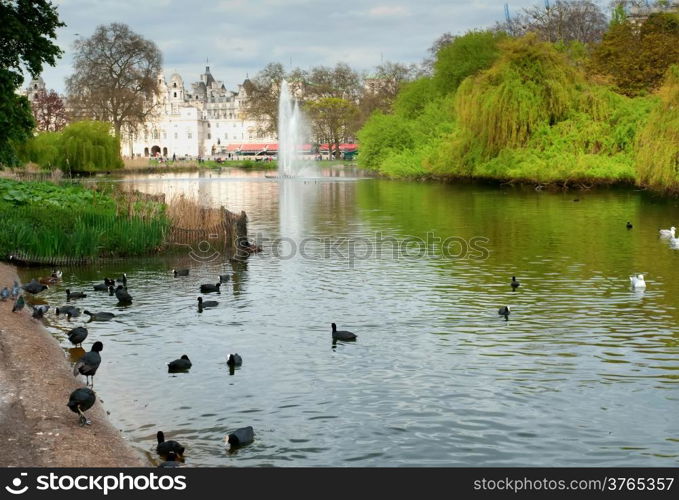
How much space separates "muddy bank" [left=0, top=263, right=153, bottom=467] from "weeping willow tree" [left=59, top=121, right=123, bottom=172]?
66.8 metres

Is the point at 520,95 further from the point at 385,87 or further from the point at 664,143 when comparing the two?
the point at 385,87

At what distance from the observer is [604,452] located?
1041cm

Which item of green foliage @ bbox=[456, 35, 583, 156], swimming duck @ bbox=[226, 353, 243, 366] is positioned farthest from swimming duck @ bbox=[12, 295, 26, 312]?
green foliage @ bbox=[456, 35, 583, 156]

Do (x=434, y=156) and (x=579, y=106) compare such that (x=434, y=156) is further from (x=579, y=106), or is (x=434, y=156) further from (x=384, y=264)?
(x=384, y=264)

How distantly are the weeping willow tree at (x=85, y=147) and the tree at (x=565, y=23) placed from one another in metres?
43.8

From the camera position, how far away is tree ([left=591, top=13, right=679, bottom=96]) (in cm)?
6669

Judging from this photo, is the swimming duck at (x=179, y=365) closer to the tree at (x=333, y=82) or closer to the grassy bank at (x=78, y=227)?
the grassy bank at (x=78, y=227)

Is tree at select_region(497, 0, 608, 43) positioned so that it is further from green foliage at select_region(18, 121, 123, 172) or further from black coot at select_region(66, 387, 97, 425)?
black coot at select_region(66, 387, 97, 425)

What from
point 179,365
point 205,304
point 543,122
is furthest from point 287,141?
point 179,365

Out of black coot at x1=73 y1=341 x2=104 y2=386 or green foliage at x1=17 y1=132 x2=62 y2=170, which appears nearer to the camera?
black coot at x1=73 y1=341 x2=104 y2=386

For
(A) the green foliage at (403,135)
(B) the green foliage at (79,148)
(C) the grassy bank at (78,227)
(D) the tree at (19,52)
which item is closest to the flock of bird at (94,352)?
(C) the grassy bank at (78,227)

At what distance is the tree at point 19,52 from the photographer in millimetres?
28266
